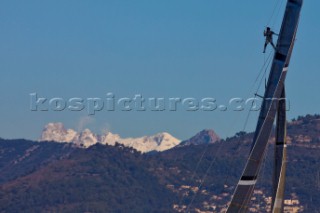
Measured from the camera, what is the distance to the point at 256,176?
48.2 meters

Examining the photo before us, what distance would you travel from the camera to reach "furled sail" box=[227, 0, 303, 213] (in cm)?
4775

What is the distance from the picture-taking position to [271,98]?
159ft

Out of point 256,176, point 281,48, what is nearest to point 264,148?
point 256,176

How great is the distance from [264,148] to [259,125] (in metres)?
1.48

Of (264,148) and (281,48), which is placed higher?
(281,48)

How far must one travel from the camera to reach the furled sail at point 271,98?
1880 inches

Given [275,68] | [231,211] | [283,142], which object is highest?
[275,68]

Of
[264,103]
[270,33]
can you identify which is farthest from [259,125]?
[270,33]

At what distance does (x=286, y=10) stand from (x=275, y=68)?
8.85 ft

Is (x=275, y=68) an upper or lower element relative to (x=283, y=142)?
upper

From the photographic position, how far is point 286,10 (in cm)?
4794

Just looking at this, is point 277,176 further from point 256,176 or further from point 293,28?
point 293,28

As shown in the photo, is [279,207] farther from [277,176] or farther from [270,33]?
[270,33]

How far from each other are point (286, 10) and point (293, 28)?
87 centimetres
